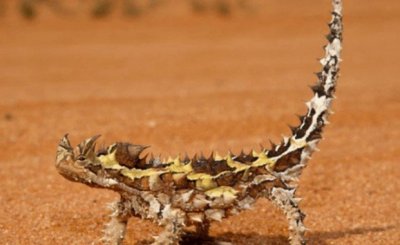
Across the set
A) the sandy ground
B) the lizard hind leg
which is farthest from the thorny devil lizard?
the sandy ground

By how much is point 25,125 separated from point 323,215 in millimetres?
4342

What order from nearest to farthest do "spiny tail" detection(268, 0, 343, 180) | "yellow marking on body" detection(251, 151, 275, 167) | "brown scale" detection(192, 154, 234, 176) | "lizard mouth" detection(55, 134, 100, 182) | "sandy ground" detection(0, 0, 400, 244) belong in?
"lizard mouth" detection(55, 134, 100, 182)
"brown scale" detection(192, 154, 234, 176)
"yellow marking on body" detection(251, 151, 275, 167)
"spiny tail" detection(268, 0, 343, 180)
"sandy ground" detection(0, 0, 400, 244)

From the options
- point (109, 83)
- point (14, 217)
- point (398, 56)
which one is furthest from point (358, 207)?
point (398, 56)

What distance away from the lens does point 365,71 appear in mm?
14523

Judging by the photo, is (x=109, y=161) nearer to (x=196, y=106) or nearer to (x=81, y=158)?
(x=81, y=158)

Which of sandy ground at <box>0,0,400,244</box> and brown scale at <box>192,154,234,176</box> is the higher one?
sandy ground at <box>0,0,400,244</box>

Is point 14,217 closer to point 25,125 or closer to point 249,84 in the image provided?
point 25,125

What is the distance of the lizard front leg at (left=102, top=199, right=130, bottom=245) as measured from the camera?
169 inches

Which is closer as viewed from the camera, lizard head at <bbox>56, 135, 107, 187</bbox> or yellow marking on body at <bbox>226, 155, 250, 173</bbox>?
lizard head at <bbox>56, 135, 107, 187</bbox>

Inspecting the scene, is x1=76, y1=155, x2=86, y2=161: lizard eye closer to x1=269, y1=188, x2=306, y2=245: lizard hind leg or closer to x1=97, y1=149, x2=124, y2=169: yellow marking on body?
x1=97, y1=149, x2=124, y2=169: yellow marking on body

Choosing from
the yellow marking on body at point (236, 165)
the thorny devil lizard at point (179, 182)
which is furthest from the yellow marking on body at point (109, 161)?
the yellow marking on body at point (236, 165)

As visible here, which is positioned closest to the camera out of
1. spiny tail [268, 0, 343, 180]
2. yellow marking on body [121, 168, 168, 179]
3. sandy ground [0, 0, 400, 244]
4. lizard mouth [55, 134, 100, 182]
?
lizard mouth [55, 134, 100, 182]

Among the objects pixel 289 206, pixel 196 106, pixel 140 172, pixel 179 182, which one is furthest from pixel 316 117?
pixel 196 106

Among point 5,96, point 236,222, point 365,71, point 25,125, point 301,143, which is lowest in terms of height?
point 236,222
